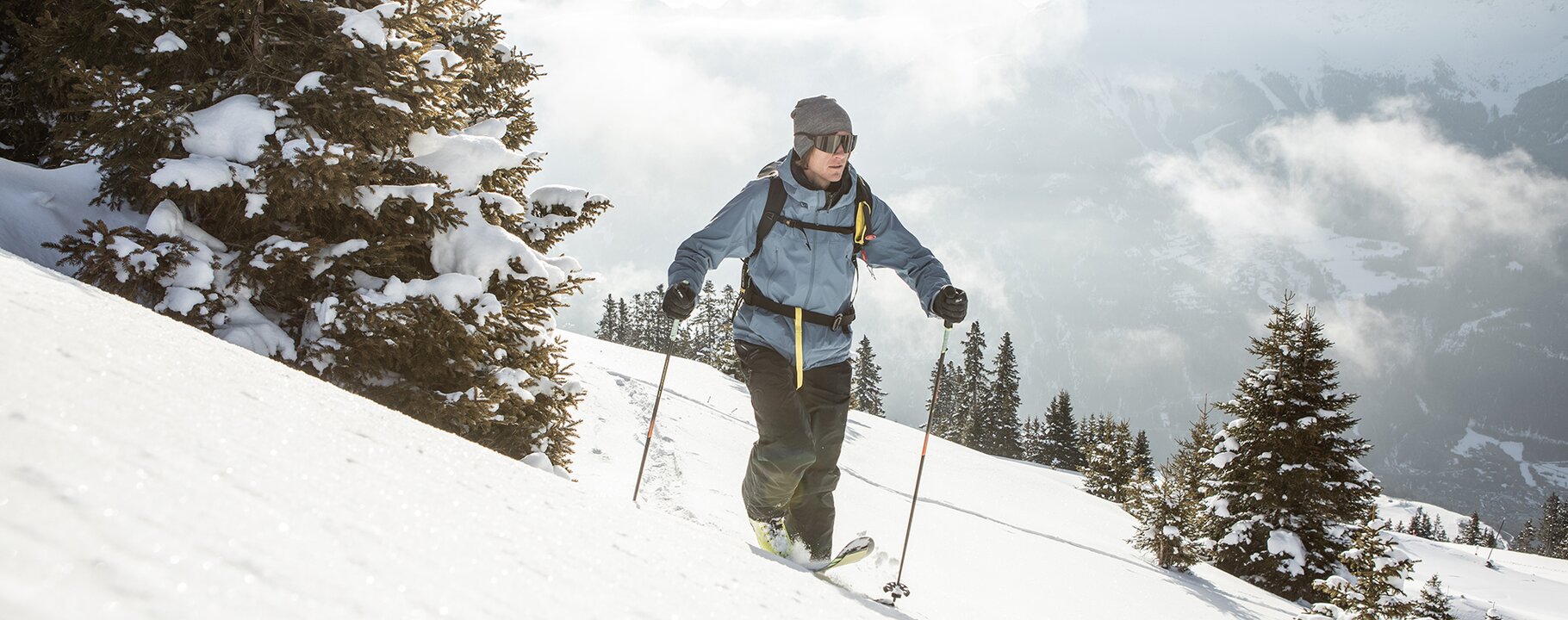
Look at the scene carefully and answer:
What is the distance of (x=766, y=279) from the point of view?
14.3 ft

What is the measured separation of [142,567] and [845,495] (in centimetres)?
1105

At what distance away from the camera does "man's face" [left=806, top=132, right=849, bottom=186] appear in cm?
435

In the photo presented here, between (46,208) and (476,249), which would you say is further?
(476,249)

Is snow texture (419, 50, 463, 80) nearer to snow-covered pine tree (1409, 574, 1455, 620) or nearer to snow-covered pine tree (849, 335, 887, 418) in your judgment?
snow-covered pine tree (1409, 574, 1455, 620)

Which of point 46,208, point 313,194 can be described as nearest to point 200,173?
point 313,194

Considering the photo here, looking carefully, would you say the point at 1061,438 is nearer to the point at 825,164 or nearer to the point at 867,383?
the point at 867,383

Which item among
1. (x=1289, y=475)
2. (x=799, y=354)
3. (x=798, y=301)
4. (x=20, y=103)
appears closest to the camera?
(x=799, y=354)

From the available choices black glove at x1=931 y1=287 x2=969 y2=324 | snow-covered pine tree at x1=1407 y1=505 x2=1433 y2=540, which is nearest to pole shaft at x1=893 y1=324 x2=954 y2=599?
black glove at x1=931 y1=287 x2=969 y2=324

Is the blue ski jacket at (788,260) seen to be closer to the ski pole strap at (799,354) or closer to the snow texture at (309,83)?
the ski pole strap at (799,354)

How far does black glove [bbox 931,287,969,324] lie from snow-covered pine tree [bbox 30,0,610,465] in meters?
3.18

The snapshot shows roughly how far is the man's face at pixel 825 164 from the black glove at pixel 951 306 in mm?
929

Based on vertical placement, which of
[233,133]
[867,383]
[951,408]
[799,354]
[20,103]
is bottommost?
[799,354]

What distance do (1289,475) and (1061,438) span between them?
42.2 meters

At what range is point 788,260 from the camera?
4.35 m
